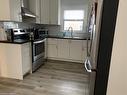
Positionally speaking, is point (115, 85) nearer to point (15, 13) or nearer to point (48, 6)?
point (15, 13)

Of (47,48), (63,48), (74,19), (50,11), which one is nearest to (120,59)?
(63,48)

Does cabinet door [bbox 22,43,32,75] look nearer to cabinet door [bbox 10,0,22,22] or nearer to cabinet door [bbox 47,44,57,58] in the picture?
cabinet door [bbox 10,0,22,22]

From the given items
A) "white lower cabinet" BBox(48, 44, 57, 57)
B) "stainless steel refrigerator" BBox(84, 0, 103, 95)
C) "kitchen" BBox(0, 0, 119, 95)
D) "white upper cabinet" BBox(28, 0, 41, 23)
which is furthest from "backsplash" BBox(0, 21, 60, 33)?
"stainless steel refrigerator" BBox(84, 0, 103, 95)

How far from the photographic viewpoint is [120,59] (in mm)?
961

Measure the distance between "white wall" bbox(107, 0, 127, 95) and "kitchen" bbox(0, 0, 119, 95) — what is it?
0.38 m

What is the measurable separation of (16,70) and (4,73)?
36 cm

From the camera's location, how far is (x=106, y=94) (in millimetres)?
1044

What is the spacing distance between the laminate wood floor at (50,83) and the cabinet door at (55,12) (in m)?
1.61

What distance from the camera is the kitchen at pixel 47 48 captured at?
237cm

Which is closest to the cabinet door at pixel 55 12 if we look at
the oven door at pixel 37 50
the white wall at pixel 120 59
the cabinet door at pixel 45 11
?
the cabinet door at pixel 45 11

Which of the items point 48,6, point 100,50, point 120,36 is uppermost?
point 48,6

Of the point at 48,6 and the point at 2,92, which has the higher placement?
the point at 48,6

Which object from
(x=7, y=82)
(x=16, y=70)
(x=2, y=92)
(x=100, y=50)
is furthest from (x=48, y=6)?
(x=100, y=50)

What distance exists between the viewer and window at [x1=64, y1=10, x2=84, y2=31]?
427cm
